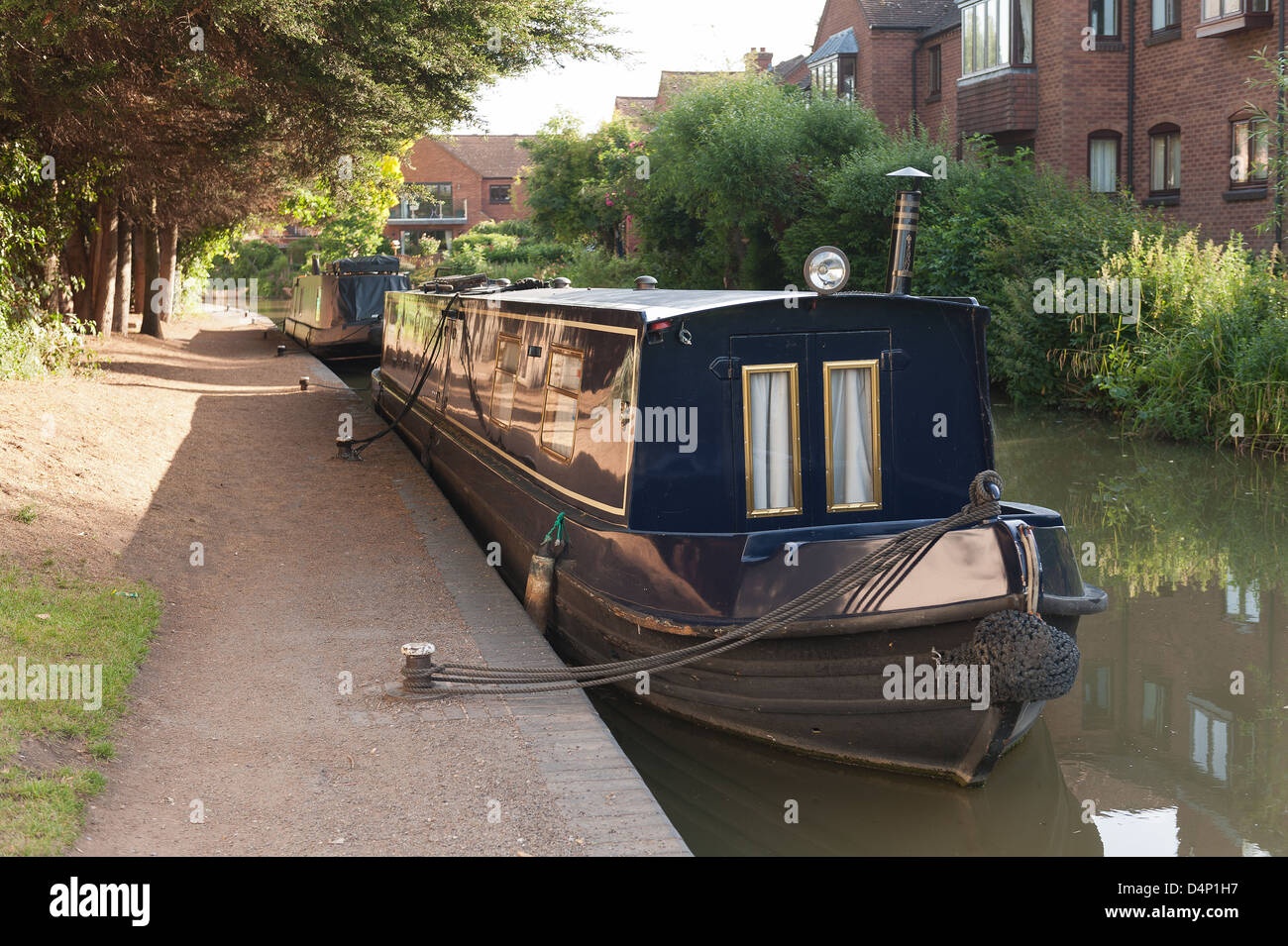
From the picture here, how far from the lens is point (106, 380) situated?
621 inches

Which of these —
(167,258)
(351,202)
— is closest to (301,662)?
(351,202)

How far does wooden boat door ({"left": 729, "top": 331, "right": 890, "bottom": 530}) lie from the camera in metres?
6.44

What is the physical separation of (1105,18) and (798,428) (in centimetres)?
2066

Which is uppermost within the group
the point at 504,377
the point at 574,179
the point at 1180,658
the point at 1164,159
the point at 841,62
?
the point at 841,62

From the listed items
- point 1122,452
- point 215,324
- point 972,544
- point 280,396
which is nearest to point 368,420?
point 280,396

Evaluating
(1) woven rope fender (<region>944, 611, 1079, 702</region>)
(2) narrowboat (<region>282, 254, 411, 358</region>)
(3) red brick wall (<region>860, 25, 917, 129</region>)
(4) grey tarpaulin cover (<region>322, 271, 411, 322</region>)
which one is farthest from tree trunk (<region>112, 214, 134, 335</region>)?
(1) woven rope fender (<region>944, 611, 1079, 702</region>)

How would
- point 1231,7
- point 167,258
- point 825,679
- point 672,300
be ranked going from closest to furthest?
point 825,679 → point 672,300 → point 1231,7 → point 167,258

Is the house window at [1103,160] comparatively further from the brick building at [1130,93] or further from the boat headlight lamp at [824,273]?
the boat headlight lamp at [824,273]

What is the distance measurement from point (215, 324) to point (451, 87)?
22.9 metres

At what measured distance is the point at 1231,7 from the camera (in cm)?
2019

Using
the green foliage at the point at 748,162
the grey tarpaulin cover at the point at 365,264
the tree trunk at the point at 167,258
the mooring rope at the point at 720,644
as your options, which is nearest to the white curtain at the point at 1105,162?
the green foliage at the point at 748,162

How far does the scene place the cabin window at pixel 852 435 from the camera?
6535 millimetres

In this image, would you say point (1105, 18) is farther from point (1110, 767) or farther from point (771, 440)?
point (1110, 767)

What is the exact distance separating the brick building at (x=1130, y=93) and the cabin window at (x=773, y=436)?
15293 millimetres
